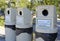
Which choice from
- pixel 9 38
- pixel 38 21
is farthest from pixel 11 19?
pixel 38 21

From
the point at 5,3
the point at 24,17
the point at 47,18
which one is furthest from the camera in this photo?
the point at 5,3

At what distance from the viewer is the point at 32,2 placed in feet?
66.4

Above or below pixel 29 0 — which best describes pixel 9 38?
below

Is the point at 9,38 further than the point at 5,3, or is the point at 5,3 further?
the point at 5,3

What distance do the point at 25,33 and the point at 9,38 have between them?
133cm

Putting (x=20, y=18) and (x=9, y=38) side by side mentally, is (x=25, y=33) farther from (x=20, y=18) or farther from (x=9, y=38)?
(x=9, y=38)

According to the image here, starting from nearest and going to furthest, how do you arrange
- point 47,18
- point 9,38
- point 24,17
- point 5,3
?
1. point 47,18
2. point 24,17
3. point 9,38
4. point 5,3

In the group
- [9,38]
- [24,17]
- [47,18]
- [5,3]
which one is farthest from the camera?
[5,3]

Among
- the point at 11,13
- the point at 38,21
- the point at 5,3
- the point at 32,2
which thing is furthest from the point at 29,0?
the point at 38,21

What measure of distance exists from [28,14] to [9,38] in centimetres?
167

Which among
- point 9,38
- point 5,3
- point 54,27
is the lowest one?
point 9,38

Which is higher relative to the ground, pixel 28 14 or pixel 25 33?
pixel 28 14

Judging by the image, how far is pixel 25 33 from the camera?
636 cm

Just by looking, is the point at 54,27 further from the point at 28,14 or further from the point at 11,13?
the point at 11,13
